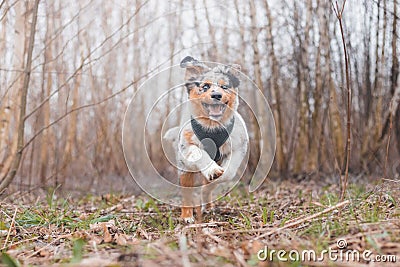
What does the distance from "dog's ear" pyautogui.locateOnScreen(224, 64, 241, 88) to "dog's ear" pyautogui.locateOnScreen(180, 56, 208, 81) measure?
0.61 ft

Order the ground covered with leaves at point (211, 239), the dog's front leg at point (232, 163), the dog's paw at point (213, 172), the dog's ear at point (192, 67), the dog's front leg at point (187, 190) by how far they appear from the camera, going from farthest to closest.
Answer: the dog's front leg at point (187, 190) → the dog's front leg at point (232, 163) → the dog's ear at point (192, 67) → the dog's paw at point (213, 172) → the ground covered with leaves at point (211, 239)

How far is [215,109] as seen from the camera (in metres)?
3.75

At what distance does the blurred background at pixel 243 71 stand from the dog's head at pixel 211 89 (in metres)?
1.46

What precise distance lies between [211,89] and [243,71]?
3.70 metres

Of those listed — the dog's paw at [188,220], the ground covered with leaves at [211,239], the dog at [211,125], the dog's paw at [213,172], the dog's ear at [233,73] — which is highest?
the dog's ear at [233,73]

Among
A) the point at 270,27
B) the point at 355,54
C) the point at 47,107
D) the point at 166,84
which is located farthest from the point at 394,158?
the point at 47,107

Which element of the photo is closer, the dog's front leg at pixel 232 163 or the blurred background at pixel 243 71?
the dog's front leg at pixel 232 163

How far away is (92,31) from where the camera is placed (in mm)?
7859

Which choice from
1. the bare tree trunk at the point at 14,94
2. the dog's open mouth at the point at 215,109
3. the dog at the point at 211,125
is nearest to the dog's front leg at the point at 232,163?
the dog at the point at 211,125

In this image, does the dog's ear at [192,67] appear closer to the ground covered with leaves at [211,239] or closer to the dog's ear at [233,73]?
the dog's ear at [233,73]

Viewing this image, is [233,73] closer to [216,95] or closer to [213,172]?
[216,95]

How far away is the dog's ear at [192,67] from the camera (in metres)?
3.63

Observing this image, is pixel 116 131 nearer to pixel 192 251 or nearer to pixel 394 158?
pixel 394 158

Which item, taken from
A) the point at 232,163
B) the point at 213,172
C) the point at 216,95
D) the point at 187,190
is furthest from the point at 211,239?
the point at 187,190
